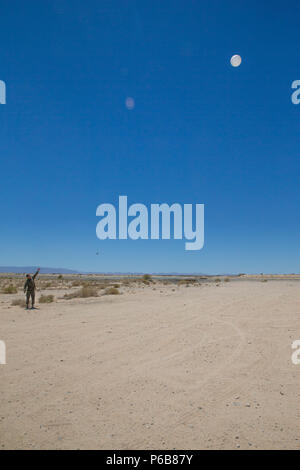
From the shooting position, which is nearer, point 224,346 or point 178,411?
point 178,411

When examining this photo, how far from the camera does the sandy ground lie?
446cm

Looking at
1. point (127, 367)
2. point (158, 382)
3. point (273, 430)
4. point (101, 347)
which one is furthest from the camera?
point (101, 347)

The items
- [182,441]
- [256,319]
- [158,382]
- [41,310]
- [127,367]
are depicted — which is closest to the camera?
[182,441]

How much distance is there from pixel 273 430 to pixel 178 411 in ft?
4.98

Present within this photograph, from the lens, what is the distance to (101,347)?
9250 millimetres

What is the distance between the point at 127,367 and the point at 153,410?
234 cm

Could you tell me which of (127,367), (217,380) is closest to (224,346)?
(217,380)

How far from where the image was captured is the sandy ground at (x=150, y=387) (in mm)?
4457

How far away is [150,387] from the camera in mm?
6227

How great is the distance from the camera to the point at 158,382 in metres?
6.49

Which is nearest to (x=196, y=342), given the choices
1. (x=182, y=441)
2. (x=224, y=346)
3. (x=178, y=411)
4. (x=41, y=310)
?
(x=224, y=346)
